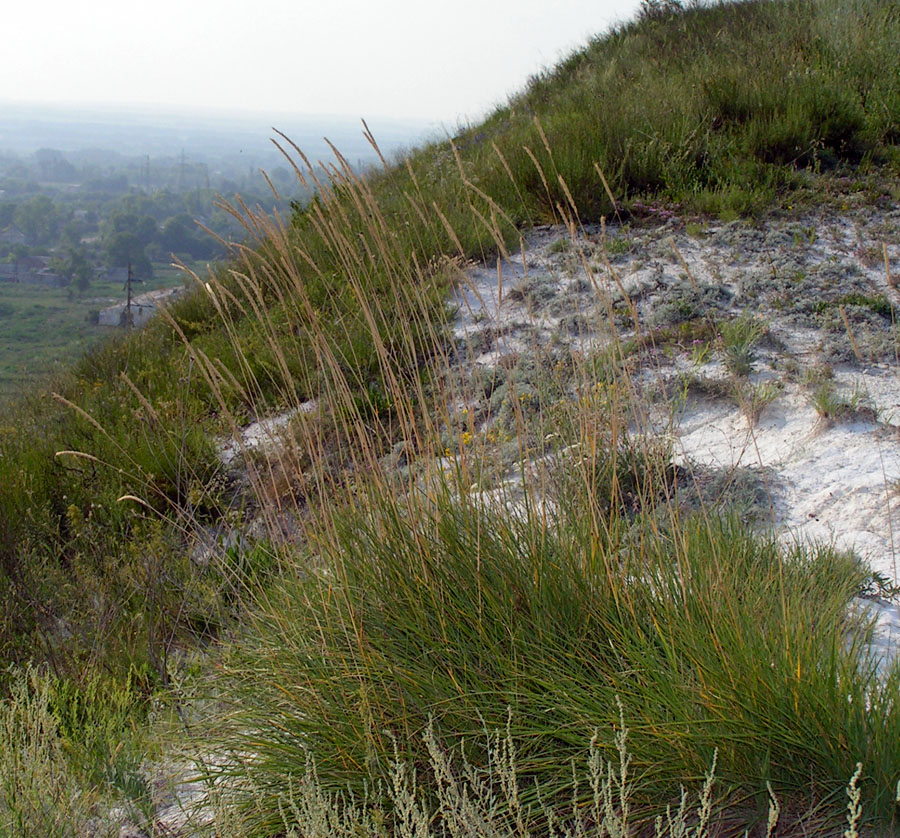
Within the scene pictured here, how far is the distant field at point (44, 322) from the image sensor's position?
8.16 m

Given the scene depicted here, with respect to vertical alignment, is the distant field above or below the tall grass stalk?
above

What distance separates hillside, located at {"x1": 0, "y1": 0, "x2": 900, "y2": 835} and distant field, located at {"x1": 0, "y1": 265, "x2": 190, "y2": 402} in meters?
2.53

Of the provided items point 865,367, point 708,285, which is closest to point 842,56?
point 708,285

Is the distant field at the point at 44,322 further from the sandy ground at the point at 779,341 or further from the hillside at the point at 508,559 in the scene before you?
the sandy ground at the point at 779,341

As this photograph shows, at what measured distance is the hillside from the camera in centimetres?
168

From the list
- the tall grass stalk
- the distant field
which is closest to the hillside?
the tall grass stalk

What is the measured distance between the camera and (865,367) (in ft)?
13.0

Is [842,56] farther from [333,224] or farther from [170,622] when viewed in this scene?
[170,622]

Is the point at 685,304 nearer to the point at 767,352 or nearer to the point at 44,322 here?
the point at 767,352

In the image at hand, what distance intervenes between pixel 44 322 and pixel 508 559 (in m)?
37.5

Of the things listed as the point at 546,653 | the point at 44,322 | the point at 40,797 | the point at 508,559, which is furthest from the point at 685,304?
the point at 44,322

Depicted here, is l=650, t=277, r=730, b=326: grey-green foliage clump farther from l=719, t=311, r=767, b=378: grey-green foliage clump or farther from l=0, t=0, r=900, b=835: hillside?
l=719, t=311, r=767, b=378: grey-green foliage clump

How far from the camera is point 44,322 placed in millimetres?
33781

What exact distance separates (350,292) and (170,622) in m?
3.74
